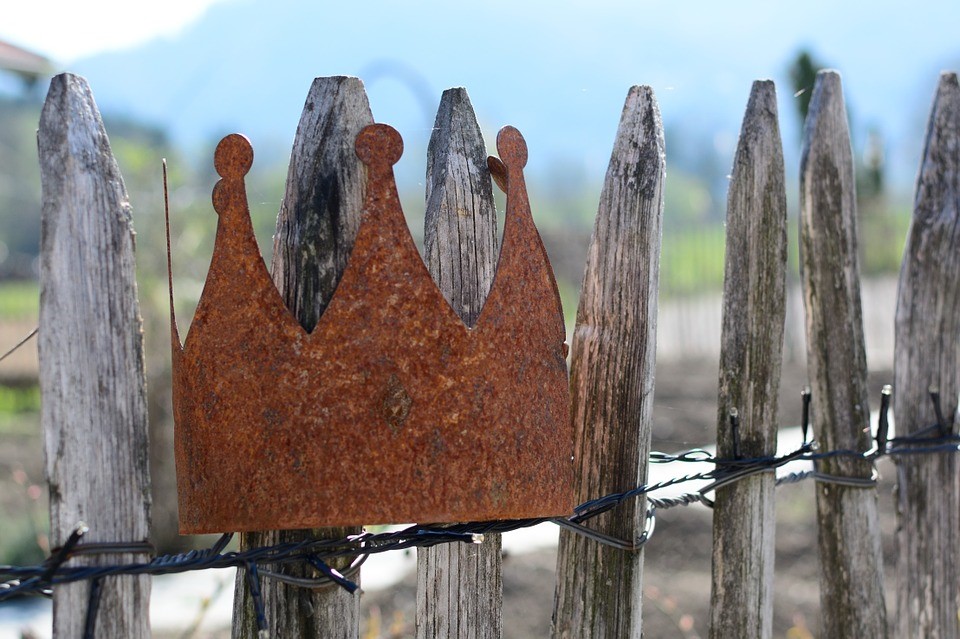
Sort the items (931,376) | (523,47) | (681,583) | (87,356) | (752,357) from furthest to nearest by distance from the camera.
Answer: (523,47) < (681,583) < (931,376) < (752,357) < (87,356)

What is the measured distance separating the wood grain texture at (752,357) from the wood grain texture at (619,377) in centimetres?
23

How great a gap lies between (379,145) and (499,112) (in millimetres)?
16578

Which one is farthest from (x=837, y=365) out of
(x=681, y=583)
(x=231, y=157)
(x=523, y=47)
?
(x=523, y=47)

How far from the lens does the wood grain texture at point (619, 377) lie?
165cm

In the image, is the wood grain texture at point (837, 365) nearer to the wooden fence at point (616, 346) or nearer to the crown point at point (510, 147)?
the wooden fence at point (616, 346)

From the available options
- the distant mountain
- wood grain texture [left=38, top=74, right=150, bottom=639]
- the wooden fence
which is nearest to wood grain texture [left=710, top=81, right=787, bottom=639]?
the wooden fence

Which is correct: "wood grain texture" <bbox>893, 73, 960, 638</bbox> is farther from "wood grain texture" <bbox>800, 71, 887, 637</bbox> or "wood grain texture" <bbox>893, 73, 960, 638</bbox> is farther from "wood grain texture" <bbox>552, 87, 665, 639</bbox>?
"wood grain texture" <bbox>552, 87, 665, 639</bbox>

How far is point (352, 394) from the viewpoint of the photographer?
1.24 metres

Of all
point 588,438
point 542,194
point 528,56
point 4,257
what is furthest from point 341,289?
point 528,56

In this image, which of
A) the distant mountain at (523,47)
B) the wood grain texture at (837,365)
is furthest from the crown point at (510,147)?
the distant mountain at (523,47)

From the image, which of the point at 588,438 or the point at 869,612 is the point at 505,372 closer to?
the point at 588,438

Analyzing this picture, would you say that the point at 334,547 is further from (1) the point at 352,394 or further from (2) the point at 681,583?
(2) the point at 681,583

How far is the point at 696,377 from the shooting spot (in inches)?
422

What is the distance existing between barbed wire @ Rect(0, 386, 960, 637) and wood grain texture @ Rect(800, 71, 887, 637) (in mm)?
48
